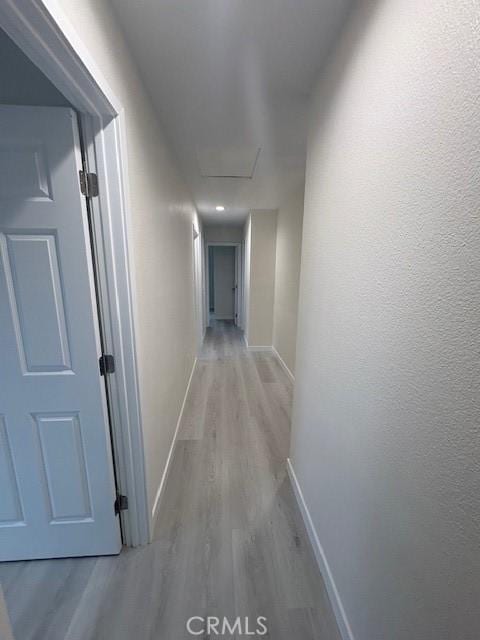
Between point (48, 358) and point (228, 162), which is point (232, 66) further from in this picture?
point (48, 358)

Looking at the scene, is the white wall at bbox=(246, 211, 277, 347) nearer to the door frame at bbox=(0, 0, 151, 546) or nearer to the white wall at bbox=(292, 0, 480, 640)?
the white wall at bbox=(292, 0, 480, 640)

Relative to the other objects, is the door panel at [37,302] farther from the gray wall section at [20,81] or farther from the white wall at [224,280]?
the white wall at [224,280]

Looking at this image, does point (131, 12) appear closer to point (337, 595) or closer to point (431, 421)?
point (431, 421)

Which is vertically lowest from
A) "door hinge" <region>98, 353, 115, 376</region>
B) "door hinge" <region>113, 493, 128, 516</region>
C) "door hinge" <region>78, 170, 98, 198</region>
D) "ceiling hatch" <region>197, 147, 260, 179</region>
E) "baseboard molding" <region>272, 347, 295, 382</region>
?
"baseboard molding" <region>272, 347, 295, 382</region>

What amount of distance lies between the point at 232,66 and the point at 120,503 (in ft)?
7.35

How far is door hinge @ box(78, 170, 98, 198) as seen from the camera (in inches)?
40.5

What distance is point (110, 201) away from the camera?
1.07m

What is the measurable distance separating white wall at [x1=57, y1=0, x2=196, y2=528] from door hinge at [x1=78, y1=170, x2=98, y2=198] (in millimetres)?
168

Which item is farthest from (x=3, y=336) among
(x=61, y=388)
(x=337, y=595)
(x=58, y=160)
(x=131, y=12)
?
(x=337, y=595)

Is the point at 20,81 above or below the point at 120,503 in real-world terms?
above

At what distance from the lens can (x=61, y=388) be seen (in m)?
1.15

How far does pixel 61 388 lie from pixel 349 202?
56.4 inches

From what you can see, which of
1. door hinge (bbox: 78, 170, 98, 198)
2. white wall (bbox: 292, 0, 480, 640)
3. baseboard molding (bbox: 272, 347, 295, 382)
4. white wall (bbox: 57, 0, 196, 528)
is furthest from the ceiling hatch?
baseboard molding (bbox: 272, 347, 295, 382)

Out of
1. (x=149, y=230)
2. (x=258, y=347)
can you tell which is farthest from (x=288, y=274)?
(x=149, y=230)
